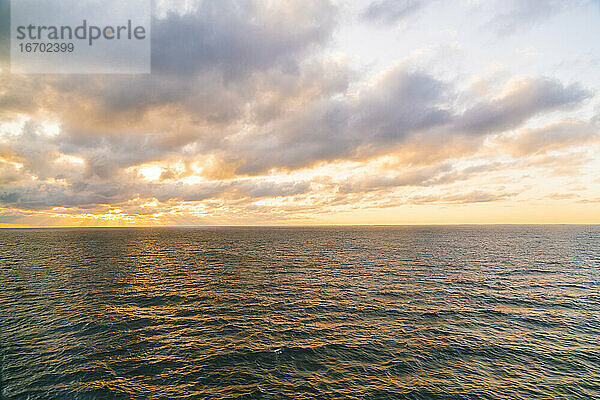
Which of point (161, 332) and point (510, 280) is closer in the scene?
point (161, 332)

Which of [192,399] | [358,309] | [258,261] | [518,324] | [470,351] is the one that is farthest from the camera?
[258,261]

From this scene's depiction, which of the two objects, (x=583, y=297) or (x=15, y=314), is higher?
(x=15, y=314)

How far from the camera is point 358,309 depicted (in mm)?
41344

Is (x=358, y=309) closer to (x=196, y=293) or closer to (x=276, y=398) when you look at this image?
(x=276, y=398)

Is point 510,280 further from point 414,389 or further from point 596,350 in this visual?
point 414,389

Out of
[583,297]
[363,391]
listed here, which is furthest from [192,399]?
[583,297]

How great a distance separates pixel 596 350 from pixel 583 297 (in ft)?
81.9

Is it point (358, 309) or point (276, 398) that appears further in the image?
point (358, 309)

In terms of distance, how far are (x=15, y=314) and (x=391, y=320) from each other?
168 ft

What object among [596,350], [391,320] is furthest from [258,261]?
[596,350]

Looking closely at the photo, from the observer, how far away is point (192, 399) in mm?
21406

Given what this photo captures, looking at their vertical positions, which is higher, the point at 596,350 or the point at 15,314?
the point at 15,314

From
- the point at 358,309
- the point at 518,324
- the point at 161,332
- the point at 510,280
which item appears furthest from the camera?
the point at 510,280

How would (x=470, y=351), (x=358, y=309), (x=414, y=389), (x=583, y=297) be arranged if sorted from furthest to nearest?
(x=583, y=297) < (x=358, y=309) < (x=470, y=351) < (x=414, y=389)
